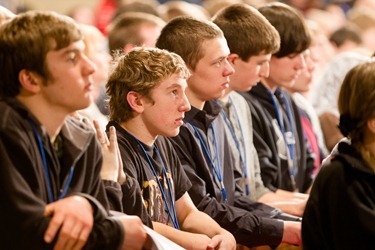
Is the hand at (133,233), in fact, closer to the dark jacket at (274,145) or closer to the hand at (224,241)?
the hand at (224,241)

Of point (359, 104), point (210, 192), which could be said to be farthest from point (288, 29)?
point (359, 104)

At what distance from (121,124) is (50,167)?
2.35 feet

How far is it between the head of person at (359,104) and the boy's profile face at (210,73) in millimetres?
901

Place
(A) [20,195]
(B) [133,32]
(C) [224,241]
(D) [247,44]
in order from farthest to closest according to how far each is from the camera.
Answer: (B) [133,32], (D) [247,44], (C) [224,241], (A) [20,195]

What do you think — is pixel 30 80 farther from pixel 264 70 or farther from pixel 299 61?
pixel 299 61

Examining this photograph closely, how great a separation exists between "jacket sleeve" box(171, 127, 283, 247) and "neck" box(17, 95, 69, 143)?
1.03 meters

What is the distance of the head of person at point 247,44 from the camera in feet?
13.5

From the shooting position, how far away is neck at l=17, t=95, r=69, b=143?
2.63 meters

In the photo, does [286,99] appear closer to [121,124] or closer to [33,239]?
[121,124]

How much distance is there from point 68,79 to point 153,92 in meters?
0.68

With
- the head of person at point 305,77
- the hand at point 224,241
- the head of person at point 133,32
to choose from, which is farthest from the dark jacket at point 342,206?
the head of person at point 133,32

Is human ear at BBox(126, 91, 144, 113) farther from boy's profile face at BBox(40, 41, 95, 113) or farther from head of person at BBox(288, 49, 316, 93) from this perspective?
head of person at BBox(288, 49, 316, 93)

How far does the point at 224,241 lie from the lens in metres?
3.39

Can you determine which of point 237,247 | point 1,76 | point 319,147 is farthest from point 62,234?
point 319,147
